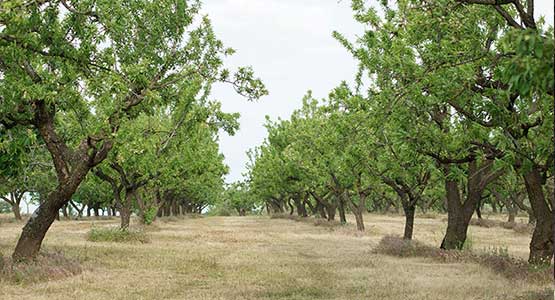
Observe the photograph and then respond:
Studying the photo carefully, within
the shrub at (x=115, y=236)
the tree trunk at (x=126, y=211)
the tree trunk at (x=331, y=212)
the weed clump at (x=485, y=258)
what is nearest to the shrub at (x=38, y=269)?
the shrub at (x=115, y=236)

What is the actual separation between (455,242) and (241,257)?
9144 mm

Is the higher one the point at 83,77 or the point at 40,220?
the point at 83,77

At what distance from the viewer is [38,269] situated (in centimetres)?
1510

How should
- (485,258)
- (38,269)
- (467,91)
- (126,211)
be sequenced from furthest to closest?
(126,211) → (485,258) → (38,269) → (467,91)

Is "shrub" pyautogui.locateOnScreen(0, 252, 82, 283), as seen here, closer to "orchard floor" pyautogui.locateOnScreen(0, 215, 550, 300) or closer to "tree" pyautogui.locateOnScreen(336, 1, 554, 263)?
"orchard floor" pyautogui.locateOnScreen(0, 215, 550, 300)

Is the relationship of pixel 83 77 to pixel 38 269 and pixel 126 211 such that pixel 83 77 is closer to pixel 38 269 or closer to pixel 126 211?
pixel 38 269

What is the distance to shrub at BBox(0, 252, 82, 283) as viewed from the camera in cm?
1438

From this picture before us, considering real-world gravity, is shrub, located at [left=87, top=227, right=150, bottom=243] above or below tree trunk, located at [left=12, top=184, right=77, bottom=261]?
below

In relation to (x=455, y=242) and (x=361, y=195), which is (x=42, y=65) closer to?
(x=455, y=242)

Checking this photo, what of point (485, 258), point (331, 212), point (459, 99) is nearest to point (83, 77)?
point (459, 99)


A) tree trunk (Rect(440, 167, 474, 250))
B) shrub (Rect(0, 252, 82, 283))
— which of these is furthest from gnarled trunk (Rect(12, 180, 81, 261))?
tree trunk (Rect(440, 167, 474, 250))

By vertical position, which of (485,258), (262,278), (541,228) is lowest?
(262,278)

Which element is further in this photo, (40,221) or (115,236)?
(115,236)

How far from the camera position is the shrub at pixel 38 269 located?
14.4 m
